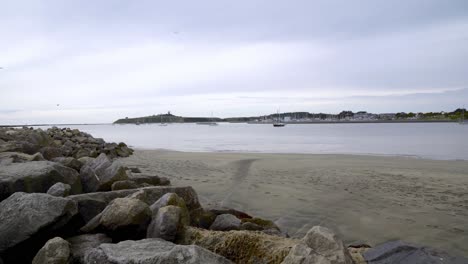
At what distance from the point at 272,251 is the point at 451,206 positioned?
5505 millimetres

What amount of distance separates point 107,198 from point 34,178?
101 cm

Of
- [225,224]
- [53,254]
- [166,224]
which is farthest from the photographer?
[225,224]

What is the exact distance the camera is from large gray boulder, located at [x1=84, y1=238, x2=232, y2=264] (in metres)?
2.29

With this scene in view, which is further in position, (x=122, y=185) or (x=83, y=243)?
(x=122, y=185)

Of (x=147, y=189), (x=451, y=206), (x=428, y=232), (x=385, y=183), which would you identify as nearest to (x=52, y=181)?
(x=147, y=189)

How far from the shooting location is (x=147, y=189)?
166 inches

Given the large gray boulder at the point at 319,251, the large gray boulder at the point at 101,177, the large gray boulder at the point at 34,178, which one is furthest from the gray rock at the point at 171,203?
the large gray boulder at the point at 101,177

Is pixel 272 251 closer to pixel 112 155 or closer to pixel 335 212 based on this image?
pixel 335 212

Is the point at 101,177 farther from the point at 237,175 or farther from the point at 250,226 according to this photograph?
the point at 237,175

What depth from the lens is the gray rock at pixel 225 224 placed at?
3.99 m

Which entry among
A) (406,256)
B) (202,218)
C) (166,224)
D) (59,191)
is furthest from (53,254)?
(406,256)

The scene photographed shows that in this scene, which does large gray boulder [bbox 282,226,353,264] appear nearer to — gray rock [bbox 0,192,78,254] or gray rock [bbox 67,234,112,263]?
gray rock [bbox 67,234,112,263]

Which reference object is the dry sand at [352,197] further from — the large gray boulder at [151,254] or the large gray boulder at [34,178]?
the large gray boulder at [151,254]

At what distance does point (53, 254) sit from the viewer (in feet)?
9.07
